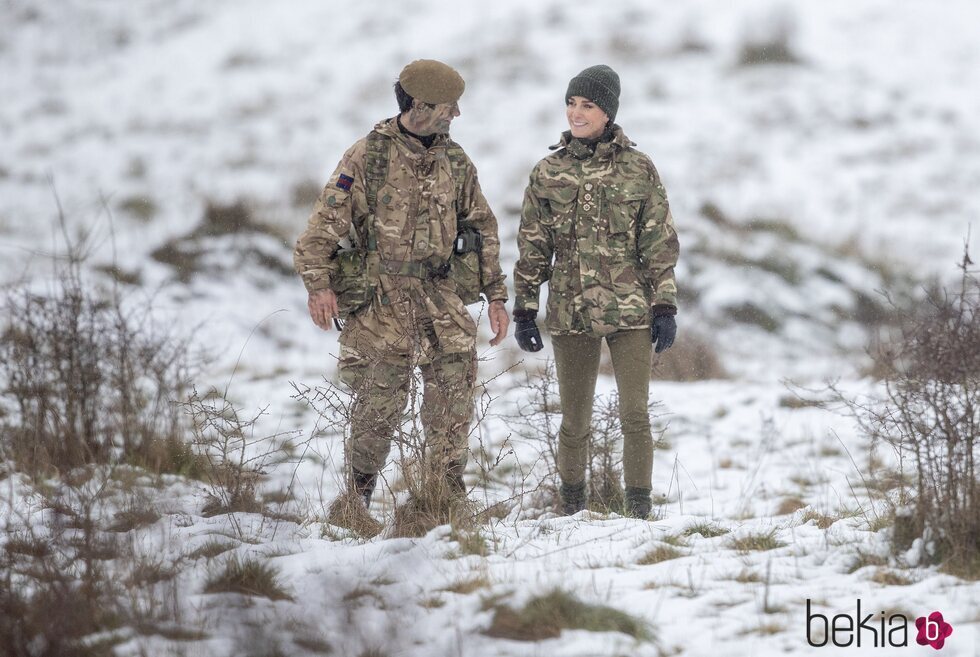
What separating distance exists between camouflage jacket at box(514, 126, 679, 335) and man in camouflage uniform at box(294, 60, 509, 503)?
383 millimetres

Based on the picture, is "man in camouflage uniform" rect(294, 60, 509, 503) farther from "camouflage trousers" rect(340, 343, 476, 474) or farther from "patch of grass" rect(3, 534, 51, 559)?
"patch of grass" rect(3, 534, 51, 559)

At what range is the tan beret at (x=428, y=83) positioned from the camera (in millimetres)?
4348

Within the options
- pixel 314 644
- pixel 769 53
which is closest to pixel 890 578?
pixel 314 644

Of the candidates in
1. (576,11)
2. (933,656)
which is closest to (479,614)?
(933,656)

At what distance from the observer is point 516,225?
11648 millimetres

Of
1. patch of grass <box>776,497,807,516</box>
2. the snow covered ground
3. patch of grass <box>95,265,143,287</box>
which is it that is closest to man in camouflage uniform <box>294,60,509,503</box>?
the snow covered ground

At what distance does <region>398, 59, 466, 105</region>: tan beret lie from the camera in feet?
14.3

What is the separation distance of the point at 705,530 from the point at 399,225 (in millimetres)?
1868

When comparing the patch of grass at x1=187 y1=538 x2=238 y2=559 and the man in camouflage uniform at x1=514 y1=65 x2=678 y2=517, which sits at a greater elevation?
the man in camouflage uniform at x1=514 y1=65 x2=678 y2=517

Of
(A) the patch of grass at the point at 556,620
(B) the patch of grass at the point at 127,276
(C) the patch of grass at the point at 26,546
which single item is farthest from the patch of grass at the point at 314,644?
(B) the patch of grass at the point at 127,276

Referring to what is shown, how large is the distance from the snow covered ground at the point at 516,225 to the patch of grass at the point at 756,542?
0.06 metres

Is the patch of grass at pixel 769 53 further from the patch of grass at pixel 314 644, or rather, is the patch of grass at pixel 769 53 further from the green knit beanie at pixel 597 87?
the patch of grass at pixel 314 644

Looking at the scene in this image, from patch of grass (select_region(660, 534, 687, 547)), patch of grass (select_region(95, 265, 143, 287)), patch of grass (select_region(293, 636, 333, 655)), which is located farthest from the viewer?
patch of grass (select_region(95, 265, 143, 287))

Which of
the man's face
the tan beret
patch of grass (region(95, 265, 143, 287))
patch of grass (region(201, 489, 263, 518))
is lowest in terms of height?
patch of grass (region(201, 489, 263, 518))
